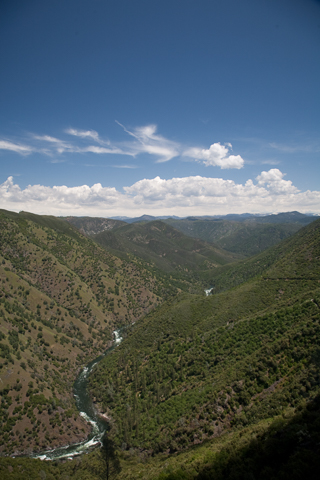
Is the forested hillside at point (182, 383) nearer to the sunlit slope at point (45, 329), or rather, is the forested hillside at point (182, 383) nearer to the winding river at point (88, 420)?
the sunlit slope at point (45, 329)

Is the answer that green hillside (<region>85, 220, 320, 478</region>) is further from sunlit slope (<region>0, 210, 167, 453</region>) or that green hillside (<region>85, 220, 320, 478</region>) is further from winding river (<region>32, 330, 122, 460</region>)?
sunlit slope (<region>0, 210, 167, 453</region>)

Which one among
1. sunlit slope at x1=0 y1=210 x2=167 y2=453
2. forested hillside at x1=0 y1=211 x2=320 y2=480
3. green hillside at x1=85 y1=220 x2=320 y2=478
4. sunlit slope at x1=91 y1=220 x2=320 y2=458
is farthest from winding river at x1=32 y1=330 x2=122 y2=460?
green hillside at x1=85 y1=220 x2=320 y2=478

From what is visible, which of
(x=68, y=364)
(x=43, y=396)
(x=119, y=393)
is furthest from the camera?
(x=68, y=364)

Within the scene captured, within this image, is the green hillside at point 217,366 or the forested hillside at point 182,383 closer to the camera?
the forested hillside at point 182,383

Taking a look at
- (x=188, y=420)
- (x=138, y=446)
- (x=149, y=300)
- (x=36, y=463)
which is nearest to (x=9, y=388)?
(x=36, y=463)

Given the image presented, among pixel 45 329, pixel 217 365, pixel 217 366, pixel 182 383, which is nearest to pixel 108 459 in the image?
pixel 182 383

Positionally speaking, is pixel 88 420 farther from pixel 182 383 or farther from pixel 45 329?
pixel 45 329

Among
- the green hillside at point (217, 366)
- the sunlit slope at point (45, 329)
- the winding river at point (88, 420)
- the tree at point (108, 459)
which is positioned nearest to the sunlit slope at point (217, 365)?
the green hillside at point (217, 366)

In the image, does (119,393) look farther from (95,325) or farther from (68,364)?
(95,325)
